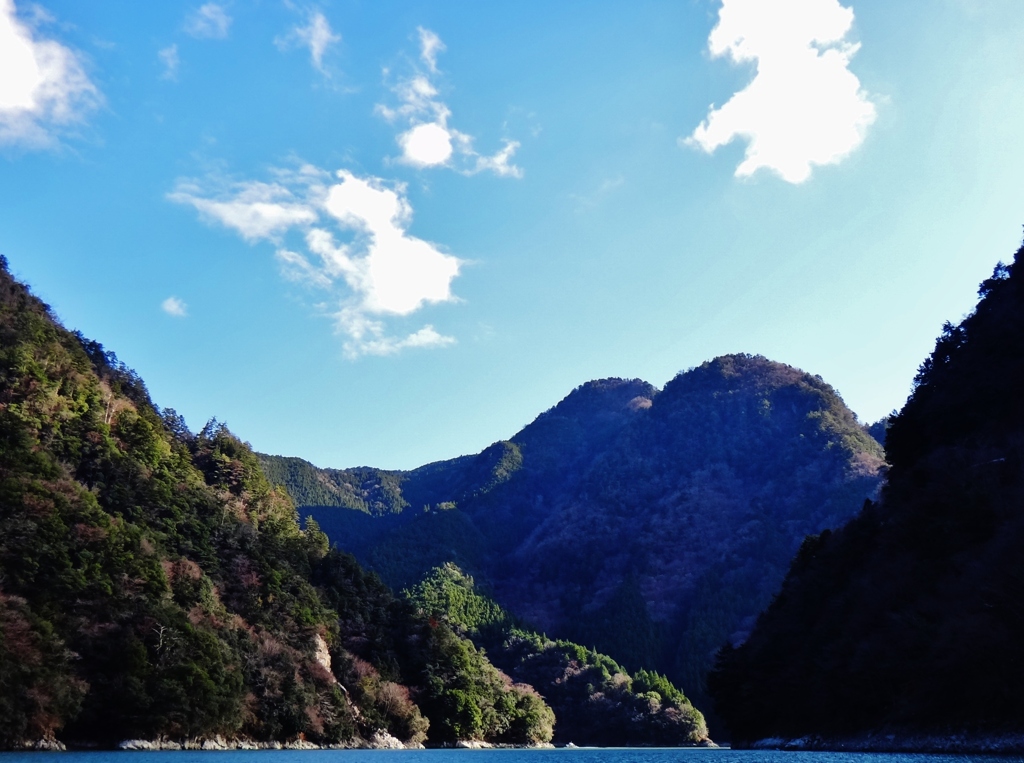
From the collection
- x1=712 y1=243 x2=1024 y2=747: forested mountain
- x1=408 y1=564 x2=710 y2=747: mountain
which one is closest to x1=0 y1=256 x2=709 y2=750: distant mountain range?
x1=408 y1=564 x2=710 y2=747: mountain

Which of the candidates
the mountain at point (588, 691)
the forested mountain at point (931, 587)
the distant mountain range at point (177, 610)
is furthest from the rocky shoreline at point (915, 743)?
the mountain at point (588, 691)

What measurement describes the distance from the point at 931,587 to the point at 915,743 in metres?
8.27

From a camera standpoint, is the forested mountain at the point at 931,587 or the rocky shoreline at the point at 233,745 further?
the rocky shoreline at the point at 233,745

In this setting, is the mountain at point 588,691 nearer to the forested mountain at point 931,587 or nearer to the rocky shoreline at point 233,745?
the rocky shoreline at point 233,745

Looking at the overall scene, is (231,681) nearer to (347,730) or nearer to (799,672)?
(347,730)

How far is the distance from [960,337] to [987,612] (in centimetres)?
3519

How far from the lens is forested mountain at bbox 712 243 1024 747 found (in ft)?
121

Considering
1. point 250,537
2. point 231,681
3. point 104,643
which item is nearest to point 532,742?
point 250,537

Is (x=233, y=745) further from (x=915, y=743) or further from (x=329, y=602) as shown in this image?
(x=915, y=743)

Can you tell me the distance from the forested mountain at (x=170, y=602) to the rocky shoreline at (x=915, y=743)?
44.5 meters

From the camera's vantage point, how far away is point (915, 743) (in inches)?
1662

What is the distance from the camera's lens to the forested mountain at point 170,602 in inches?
2162

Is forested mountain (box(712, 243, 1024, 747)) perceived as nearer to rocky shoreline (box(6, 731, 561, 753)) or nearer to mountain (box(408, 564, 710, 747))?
rocky shoreline (box(6, 731, 561, 753))

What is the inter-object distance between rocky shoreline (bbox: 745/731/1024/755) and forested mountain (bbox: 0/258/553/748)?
146 feet
